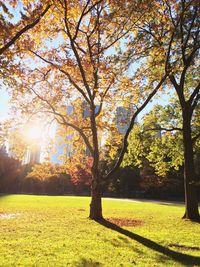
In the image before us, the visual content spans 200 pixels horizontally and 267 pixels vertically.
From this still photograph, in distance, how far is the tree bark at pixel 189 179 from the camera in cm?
1828

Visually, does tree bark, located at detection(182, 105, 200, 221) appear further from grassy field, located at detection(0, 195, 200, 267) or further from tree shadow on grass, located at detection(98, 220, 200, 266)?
tree shadow on grass, located at detection(98, 220, 200, 266)

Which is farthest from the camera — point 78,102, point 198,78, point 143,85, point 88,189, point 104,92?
point 88,189

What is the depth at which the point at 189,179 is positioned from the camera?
18766 mm

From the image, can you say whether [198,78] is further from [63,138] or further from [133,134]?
[63,138]

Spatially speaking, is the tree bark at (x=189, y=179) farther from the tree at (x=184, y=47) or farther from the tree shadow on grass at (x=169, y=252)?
the tree shadow on grass at (x=169, y=252)

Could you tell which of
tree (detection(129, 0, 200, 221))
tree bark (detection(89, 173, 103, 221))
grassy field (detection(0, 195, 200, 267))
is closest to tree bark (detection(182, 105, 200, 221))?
tree (detection(129, 0, 200, 221))

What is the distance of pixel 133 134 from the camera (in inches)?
846

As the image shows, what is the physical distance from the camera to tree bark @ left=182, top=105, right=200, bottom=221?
60.0ft

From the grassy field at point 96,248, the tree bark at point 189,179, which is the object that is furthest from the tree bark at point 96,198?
the tree bark at point 189,179

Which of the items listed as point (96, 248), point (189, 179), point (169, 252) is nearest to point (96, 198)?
point (189, 179)

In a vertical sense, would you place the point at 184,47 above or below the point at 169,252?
above

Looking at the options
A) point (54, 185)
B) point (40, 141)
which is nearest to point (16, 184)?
point (54, 185)

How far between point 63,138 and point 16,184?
2293 inches

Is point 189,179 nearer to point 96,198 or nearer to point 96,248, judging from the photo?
point 96,198
